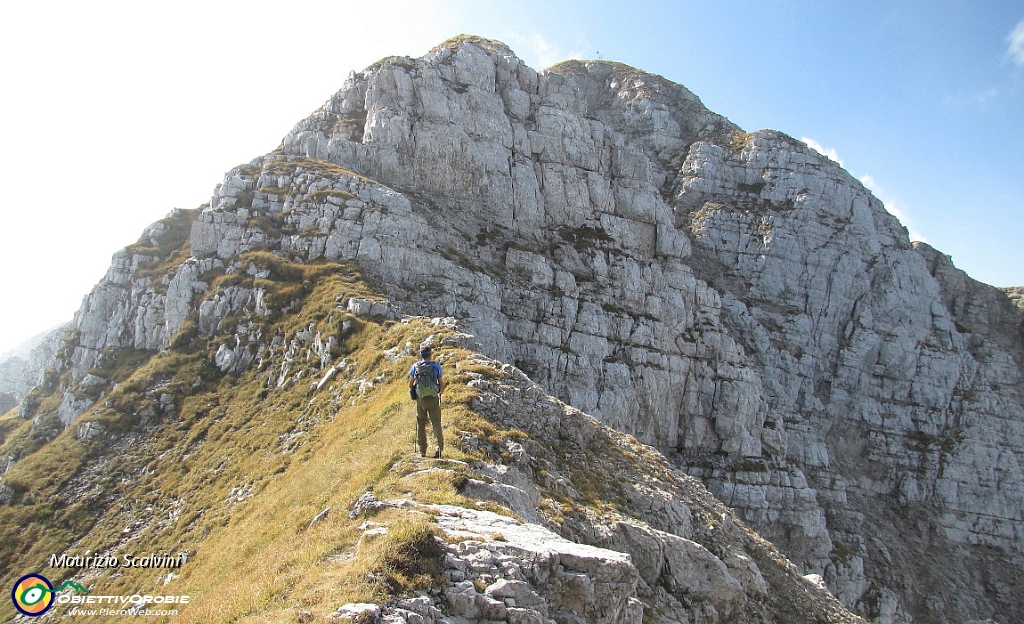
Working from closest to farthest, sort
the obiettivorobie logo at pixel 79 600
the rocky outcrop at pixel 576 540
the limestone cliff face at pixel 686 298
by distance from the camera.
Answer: the rocky outcrop at pixel 576 540, the obiettivorobie logo at pixel 79 600, the limestone cliff face at pixel 686 298

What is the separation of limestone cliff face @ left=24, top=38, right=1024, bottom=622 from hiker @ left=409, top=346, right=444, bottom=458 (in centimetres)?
2248

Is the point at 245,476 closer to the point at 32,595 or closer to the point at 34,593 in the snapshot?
the point at 32,595

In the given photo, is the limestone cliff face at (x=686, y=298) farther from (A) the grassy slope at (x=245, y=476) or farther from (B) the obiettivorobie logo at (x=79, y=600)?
(B) the obiettivorobie logo at (x=79, y=600)

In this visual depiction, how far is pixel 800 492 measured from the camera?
64625mm

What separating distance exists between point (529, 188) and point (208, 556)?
186 ft

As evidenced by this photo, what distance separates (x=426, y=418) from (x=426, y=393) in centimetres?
105

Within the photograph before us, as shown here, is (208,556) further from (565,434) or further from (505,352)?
(505,352)

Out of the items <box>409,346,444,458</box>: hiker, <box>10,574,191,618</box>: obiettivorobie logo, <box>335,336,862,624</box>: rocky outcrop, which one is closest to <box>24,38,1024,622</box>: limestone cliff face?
<box>10,574,191,618</box>: obiettivorobie logo

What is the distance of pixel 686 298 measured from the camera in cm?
7200

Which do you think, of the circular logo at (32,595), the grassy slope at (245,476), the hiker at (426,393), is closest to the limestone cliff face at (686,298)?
the grassy slope at (245,476)

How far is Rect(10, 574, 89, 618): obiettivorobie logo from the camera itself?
23.1 m

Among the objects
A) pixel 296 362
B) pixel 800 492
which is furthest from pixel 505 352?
pixel 800 492

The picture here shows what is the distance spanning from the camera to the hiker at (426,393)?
16.0 metres

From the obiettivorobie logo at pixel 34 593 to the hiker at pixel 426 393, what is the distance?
2086cm
